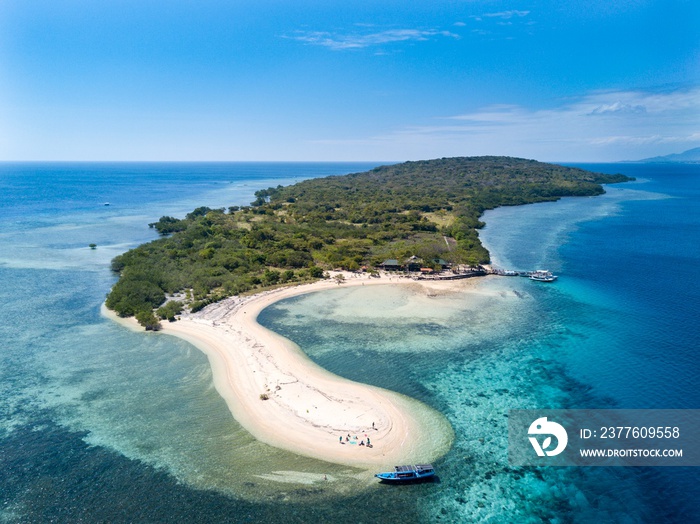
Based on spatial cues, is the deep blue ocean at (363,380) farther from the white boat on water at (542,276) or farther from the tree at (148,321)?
the tree at (148,321)

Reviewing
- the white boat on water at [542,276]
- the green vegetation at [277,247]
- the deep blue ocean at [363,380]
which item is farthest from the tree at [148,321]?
the white boat on water at [542,276]

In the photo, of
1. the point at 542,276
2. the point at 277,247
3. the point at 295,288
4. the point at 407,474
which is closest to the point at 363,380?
the point at 407,474

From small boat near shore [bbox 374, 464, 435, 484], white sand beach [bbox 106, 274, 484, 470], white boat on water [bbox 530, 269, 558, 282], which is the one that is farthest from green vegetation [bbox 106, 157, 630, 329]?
small boat near shore [bbox 374, 464, 435, 484]

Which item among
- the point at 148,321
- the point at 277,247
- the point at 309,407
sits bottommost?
the point at 309,407

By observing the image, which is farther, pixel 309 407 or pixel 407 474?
pixel 309 407

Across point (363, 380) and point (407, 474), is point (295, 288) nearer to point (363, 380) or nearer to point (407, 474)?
point (363, 380)

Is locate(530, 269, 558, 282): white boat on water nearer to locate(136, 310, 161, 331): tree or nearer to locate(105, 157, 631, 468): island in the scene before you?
locate(105, 157, 631, 468): island
